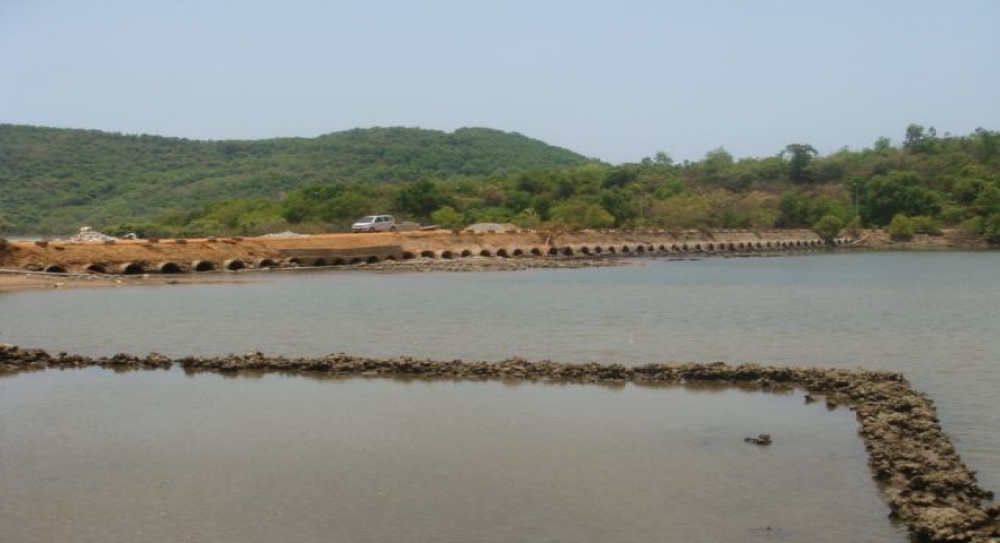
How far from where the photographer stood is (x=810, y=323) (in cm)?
2617

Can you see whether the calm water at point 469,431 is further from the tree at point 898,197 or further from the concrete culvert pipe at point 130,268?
the tree at point 898,197

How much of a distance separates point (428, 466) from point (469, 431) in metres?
1.81

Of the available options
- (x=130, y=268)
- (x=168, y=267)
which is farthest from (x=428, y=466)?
(x=168, y=267)

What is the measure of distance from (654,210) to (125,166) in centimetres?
8530

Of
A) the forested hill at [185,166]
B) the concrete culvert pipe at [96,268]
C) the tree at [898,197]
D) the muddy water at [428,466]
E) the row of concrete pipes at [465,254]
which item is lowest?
the muddy water at [428,466]

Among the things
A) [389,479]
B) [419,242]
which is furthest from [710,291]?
[389,479]

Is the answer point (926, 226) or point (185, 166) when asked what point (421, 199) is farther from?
point (185, 166)

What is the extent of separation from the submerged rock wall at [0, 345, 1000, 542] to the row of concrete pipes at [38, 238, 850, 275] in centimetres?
2410

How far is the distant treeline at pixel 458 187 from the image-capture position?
292ft

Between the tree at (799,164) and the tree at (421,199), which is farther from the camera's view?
the tree at (799,164)

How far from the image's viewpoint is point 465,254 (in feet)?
202

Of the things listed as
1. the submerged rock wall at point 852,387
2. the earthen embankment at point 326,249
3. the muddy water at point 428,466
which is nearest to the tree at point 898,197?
the earthen embankment at point 326,249

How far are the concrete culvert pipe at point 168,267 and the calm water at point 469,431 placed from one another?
16193mm

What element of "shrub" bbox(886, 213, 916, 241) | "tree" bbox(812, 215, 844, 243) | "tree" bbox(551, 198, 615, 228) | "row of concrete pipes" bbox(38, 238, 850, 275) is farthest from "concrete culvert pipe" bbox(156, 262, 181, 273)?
"shrub" bbox(886, 213, 916, 241)
